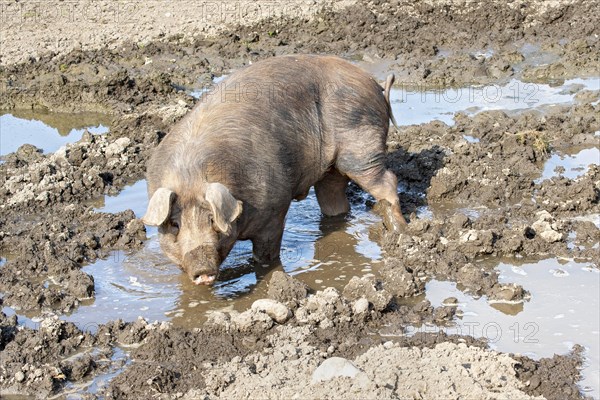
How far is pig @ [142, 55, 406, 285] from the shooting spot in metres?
6.91

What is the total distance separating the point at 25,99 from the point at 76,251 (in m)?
5.85

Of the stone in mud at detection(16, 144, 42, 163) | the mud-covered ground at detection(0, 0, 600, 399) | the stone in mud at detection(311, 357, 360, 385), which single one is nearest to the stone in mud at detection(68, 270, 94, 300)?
the mud-covered ground at detection(0, 0, 600, 399)

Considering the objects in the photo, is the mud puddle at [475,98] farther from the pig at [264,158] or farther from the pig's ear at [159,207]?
the pig's ear at [159,207]

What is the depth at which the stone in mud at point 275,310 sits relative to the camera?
6.95m

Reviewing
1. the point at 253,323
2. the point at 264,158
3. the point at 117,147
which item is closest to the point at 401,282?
the point at 253,323

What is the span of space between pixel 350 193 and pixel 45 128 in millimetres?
5121

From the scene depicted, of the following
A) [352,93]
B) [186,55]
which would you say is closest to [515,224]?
[352,93]

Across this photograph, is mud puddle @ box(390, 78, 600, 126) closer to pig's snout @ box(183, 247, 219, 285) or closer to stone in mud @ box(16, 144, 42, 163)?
stone in mud @ box(16, 144, 42, 163)

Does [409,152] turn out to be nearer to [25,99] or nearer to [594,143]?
[594,143]

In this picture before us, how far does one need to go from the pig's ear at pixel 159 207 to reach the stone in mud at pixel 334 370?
1603 mm

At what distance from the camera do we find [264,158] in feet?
24.6

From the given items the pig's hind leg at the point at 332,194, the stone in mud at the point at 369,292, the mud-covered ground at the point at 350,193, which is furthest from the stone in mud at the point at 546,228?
the pig's hind leg at the point at 332,194

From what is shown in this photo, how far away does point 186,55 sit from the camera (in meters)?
14.9

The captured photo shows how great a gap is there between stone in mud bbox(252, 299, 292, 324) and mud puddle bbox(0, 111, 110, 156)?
5.57m
